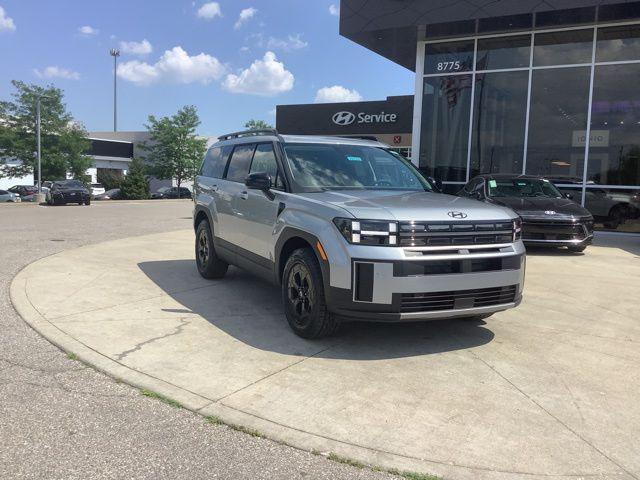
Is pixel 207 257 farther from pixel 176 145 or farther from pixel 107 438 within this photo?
pixel 176 145

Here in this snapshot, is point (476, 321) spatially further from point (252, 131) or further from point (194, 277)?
point (194, 277)

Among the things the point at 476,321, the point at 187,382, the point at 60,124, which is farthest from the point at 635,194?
the point at 60,124

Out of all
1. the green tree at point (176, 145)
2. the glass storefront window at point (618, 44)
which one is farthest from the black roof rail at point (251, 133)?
the green tree at point (176, 145)

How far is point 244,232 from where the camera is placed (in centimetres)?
614

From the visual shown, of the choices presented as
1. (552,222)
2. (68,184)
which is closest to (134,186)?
(68,184)

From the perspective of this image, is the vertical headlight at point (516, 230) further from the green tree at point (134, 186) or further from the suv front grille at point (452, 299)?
the green tree at point (134, 186)

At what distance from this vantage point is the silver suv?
166 inches

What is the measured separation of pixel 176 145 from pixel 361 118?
32247mm

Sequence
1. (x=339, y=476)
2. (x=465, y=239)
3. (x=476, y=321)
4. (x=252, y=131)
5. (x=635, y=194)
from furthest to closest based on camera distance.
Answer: (x=635, y=194) < (x=252, y=131) < (x=476, y=321) < (x=465, y=239) < (x=339, y=476)

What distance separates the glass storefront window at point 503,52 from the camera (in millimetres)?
15648

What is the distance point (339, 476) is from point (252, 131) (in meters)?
4.81

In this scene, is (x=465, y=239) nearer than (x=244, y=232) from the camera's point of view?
Yes

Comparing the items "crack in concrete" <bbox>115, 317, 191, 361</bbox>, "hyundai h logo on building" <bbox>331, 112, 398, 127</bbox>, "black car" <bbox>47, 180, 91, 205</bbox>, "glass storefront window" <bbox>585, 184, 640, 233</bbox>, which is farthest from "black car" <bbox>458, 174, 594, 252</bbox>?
"black car" <bbox>47, 180, 91, 205</bbox>

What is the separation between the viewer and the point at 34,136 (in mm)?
39938
